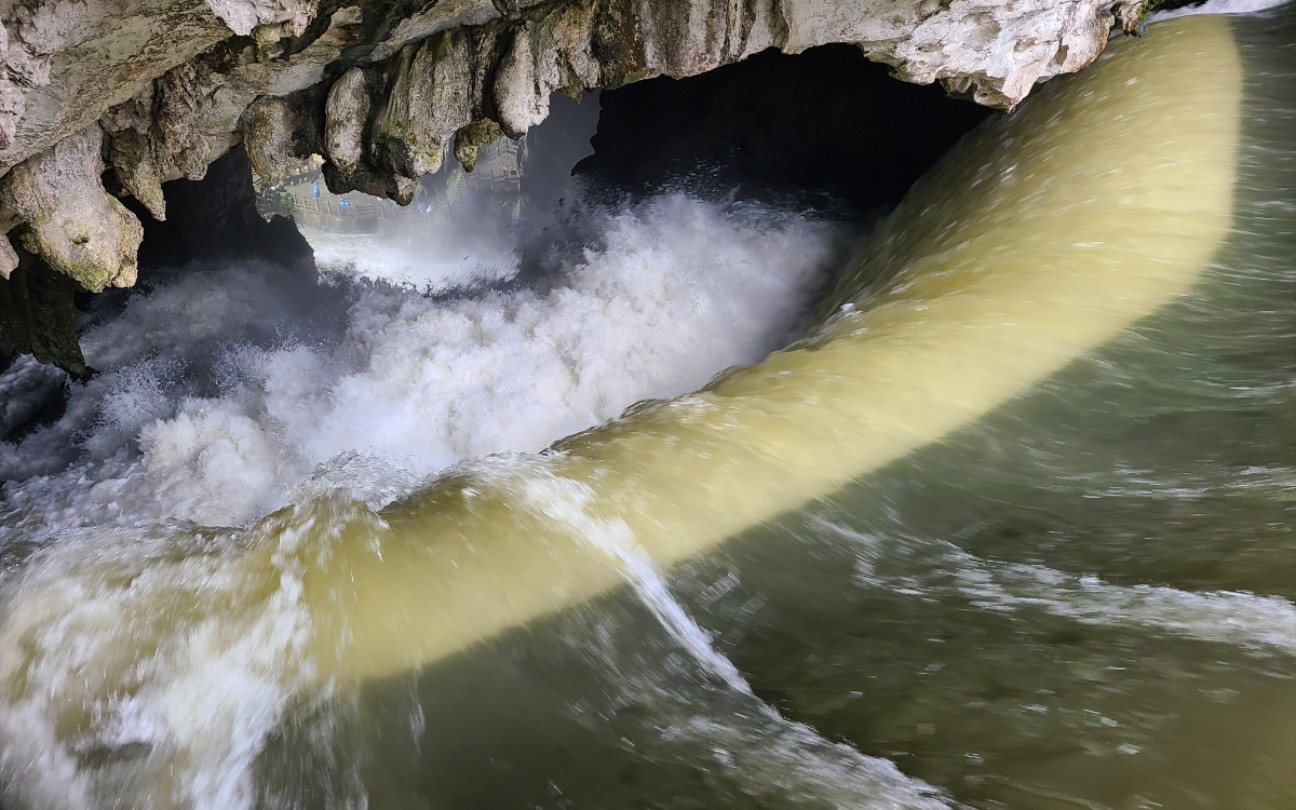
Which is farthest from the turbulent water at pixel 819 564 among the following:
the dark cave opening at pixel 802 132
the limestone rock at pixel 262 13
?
the dark cave opening at pixel 802 132

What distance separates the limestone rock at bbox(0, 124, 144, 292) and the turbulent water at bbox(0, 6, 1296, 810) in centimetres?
144

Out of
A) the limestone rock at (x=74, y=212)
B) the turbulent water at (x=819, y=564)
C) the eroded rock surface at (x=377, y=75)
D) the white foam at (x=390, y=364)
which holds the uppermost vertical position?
the eroded rock surface at (x=377, y=75)

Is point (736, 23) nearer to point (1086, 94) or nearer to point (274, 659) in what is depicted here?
point (1086, 94)

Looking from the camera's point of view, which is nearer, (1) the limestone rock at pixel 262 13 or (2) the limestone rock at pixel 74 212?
(1) the limestone rock at pixel 262 13

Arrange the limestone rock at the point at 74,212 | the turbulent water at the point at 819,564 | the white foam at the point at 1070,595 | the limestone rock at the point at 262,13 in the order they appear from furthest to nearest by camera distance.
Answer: the limestone rock at the point at 74,212 → the limestone rock at the point at 262,13 → the white foam at the point at 1070,595 → the turbulent water at the point at 819,564

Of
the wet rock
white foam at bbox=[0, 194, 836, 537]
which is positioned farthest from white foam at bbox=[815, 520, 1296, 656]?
the wet rock

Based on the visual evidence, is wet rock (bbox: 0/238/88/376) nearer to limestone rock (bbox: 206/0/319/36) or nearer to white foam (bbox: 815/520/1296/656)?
limestone rock (bbox: 206/0/319/36)

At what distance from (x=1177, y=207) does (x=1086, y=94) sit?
1.53 metres

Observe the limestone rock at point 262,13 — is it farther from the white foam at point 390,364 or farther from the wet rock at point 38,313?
the wet rock at point 38,313

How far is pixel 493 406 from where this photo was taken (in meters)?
5.71

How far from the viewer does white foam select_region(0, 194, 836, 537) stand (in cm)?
509

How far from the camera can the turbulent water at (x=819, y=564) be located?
6.48ft

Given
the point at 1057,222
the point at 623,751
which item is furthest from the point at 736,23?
the point at 623,751

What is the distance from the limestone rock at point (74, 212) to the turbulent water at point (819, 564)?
1.44 m
